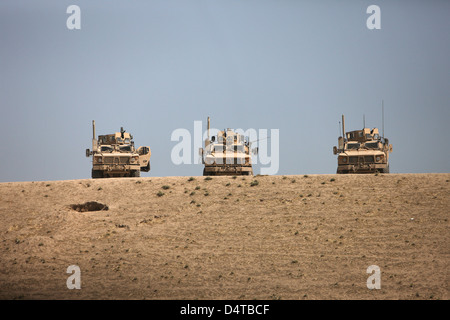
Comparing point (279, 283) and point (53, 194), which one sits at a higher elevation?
point (53, 194)

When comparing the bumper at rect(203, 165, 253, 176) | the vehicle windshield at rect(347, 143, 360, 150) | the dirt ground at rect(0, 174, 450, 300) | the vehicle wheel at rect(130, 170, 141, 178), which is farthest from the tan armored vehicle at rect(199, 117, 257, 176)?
the vehicle windshield at rect(347, 143, 360, 150)

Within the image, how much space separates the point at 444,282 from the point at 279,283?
494 centimetres

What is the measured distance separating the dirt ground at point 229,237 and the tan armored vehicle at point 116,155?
3172mm

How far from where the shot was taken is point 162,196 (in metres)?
29.9

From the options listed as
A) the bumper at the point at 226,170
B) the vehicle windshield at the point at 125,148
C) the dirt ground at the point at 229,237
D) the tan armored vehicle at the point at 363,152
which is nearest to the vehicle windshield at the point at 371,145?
the tan armored vehicle at the point at 363,152

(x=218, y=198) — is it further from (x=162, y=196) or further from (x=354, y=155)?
(x=354, y=155)

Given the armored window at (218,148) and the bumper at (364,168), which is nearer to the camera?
the bumper at (364,168)

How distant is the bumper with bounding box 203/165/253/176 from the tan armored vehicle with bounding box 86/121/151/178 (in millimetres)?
3851

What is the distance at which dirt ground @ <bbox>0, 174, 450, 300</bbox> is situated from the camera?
22.0 metres

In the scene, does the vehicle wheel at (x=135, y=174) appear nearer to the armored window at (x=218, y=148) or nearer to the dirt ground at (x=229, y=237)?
the dirt ground at (x=229, y=237)

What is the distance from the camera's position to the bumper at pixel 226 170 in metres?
33.8

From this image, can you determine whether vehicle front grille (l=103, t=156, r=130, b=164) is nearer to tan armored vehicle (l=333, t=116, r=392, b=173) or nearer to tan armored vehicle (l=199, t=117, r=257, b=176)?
tan armored vehicle (l=199, t=117, r=257, b=176)

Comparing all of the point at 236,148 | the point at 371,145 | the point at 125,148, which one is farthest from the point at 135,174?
the point at 371,145
